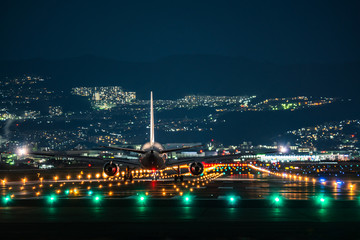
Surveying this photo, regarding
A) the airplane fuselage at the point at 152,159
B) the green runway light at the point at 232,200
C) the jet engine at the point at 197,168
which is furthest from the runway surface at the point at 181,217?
the jet engine at the point at 197,168

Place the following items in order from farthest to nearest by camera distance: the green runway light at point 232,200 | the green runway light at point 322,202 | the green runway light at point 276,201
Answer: the green runway light at point 232,200 < the green runway light at point 276,201 < the green runway light at point 322,202

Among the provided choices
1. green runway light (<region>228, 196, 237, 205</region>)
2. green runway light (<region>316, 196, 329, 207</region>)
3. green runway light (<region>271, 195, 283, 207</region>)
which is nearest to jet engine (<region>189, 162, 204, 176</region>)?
green runway light (<region>228, 196, 237, 205</region>)

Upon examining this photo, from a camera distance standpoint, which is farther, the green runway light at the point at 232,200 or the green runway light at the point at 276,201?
the green runway light at the point at 232,200

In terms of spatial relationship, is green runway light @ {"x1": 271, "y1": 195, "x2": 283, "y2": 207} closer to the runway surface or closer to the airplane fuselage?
the runway surface

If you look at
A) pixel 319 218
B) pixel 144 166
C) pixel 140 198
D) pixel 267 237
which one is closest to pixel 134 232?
pixel 267 237

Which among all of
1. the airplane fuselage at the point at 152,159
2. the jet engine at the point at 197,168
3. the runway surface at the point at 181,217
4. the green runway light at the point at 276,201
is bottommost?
the runway surface at the point at 181,217

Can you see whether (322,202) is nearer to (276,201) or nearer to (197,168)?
(276,201)

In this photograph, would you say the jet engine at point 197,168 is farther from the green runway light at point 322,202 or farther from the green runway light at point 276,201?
the green runway light at point 322,202

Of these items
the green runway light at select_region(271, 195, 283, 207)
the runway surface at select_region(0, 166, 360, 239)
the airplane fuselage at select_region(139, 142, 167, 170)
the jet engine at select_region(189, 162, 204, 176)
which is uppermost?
the airplane fuselage at select_region(139, 142, 167, 170)

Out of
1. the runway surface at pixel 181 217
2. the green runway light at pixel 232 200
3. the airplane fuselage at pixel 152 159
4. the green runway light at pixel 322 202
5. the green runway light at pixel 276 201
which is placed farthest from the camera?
the airplane fuselage at pixel 152 159

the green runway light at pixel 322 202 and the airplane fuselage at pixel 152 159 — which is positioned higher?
the airplane fuselage at pixel 152 159

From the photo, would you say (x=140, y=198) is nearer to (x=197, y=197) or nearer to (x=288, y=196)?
(x=197, y=197)
